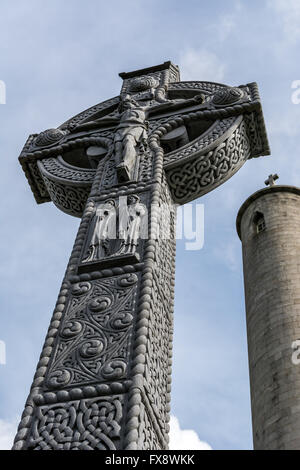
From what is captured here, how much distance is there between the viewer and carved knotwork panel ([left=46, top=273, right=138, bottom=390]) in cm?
433

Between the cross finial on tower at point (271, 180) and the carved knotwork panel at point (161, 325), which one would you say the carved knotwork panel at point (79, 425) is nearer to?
the carved knotwork panel at point (161, 325)

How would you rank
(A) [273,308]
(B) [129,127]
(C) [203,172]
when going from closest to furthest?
(C) [203,172]
(B) [129,127]
(A) [273,308]

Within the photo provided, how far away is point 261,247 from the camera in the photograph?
14.3m

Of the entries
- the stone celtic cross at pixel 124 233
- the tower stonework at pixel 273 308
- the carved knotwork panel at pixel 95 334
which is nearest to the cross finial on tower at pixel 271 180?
the tower stonework at pixel 273 308

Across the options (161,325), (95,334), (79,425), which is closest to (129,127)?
(161,325)

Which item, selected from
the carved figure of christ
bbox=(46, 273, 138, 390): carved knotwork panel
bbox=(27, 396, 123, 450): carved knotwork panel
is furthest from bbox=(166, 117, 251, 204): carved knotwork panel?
bbox=(27, 396, 123, 450): carved knotwork panel

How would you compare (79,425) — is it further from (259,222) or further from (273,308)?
(259,222)

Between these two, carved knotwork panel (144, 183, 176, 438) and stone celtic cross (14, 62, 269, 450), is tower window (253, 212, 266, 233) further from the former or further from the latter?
carved knotwork panel (144, 183, 176, 438)

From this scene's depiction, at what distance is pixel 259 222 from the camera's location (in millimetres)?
15375

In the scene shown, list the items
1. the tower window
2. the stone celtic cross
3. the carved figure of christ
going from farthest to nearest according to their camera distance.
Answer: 1. the tower window
2. the carved figure of christ
3. the stone celtic cross

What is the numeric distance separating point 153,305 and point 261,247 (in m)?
9.74

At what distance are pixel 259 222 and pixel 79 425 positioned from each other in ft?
39.1
